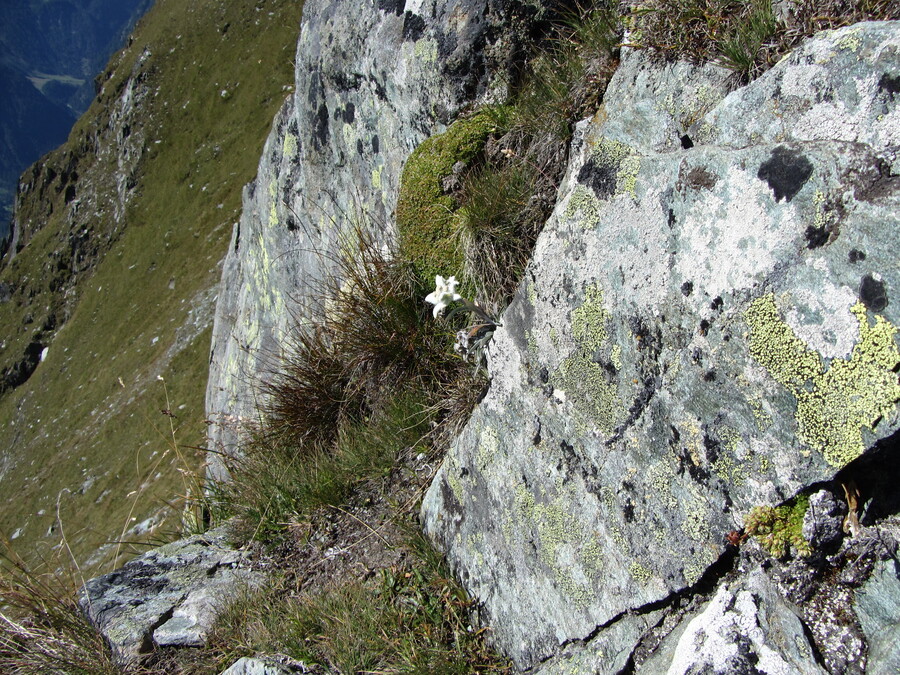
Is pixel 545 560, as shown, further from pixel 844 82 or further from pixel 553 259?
pixel 844 82

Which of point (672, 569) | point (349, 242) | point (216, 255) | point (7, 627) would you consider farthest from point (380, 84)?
point (216, 255)

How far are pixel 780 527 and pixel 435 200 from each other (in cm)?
339

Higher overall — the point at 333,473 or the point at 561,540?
the point at 333,473

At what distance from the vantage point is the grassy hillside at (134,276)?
71.5 ft

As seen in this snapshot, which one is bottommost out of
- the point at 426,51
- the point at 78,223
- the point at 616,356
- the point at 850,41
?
the point at 616,356

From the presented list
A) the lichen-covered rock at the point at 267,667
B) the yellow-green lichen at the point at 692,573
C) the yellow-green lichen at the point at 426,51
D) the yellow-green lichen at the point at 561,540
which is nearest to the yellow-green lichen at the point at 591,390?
the yellow-green lichen at the point at 561,540

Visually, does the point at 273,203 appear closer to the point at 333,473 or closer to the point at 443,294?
the point at 333,473

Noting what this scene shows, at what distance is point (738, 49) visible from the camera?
2621 millimetres

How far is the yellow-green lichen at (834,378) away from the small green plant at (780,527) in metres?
0.24

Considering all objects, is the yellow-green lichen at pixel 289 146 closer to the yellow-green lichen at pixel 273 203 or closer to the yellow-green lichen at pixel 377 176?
the yellow-green lichen at pixel 273 203

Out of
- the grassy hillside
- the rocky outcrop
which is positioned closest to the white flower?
the grassy hillside

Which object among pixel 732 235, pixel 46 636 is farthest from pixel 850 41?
pixel 46 636

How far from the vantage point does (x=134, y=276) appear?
3784 centimetres

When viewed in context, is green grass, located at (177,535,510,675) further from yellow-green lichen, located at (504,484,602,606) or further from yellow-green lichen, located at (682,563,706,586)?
yellow-green lichen, located at (682,563,706,586)
